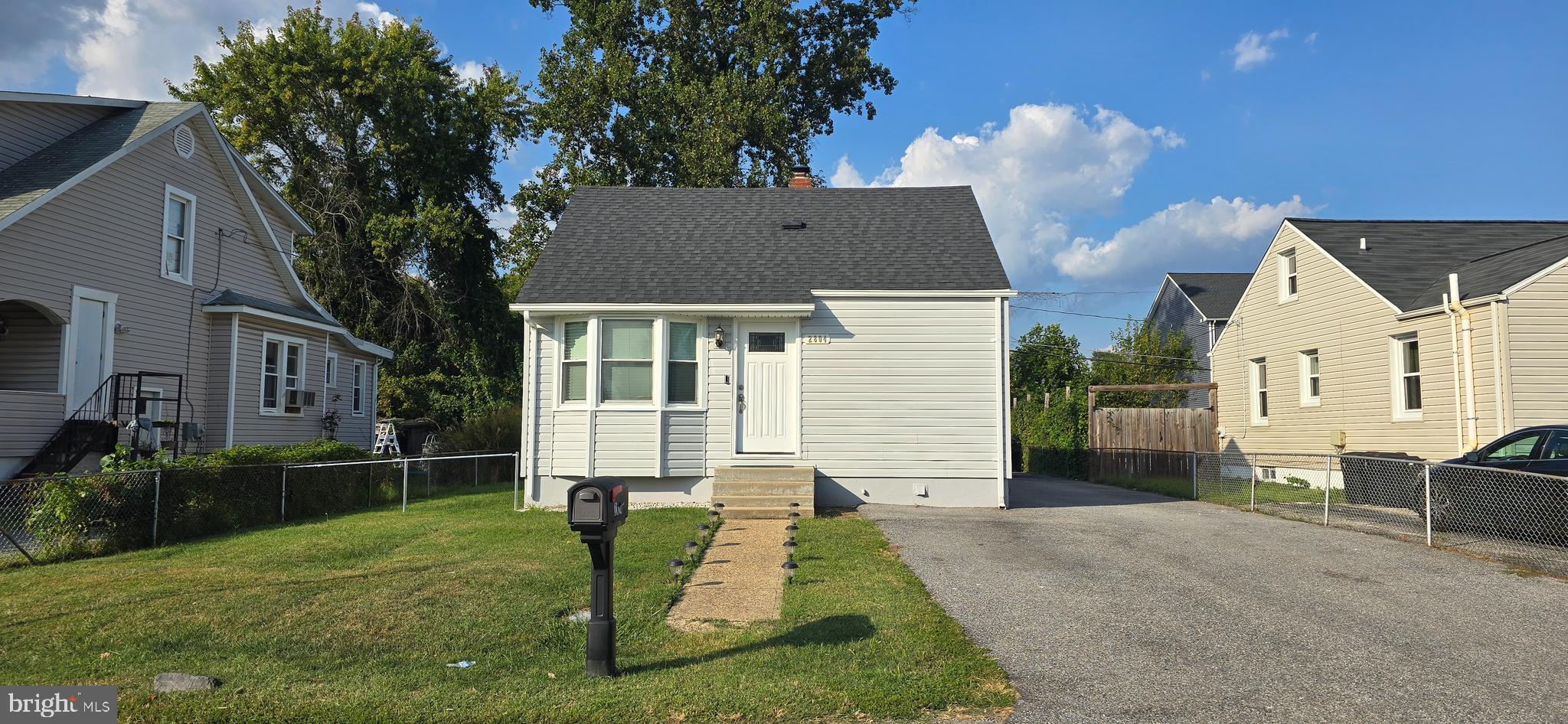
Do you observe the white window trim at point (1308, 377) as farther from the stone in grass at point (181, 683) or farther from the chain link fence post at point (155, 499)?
the chain link fence post at point (155, 499)

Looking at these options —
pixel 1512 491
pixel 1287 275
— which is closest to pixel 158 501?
pixel 1512 491

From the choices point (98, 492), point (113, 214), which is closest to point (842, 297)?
point (98, 492)

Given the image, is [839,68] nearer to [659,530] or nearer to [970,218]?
[970,218]

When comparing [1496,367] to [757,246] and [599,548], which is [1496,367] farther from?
[599,548]

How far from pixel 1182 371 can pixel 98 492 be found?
2744 centimetres

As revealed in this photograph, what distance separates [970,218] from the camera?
615 inches

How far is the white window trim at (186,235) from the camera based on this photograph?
16578mm

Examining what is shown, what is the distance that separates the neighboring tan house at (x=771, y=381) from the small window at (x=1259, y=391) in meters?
10.8

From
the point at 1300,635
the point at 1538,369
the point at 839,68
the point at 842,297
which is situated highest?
the point at 839,68

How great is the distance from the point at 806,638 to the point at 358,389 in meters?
19.8

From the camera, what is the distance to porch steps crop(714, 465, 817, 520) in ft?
39.7

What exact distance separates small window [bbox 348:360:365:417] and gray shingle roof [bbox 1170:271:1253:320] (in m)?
26.4

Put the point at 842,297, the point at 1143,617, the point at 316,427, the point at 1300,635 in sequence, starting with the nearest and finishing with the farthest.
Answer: the point at 1300,635 → the point at 1143,617 → the point at 842,297 → the point at 316,427

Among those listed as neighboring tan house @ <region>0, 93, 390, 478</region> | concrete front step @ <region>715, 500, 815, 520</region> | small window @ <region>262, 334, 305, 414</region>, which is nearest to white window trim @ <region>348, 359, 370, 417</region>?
neighboring tan house @ <region>0, 93, 390, 478</region>
